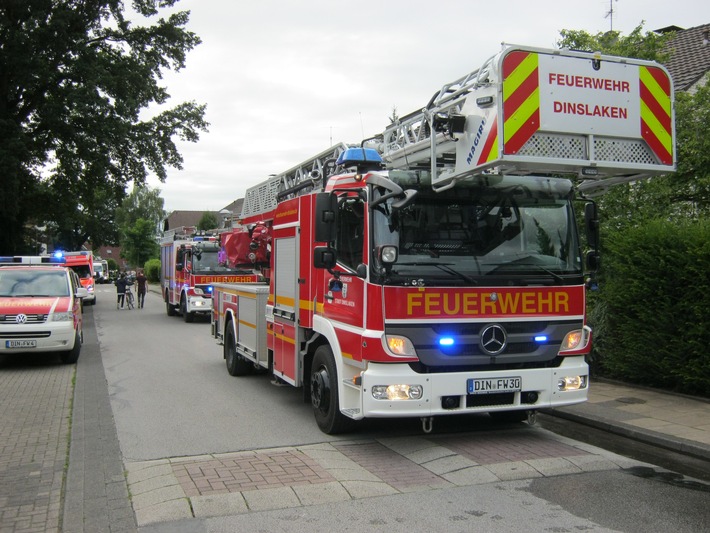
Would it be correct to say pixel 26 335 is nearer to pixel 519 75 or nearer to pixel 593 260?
pixel 593 260

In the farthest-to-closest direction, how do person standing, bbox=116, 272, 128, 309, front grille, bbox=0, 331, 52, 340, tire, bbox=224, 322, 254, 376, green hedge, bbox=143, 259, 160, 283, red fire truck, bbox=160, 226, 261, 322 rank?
1. green hedge, bbox=143, 259, 160, 283
2. person standing, bbox=116, 272, 128, 309
3. red fire truck, bbox=160, 226, 261, 322
4. front grille, bbox=0, 331, 52, 340
5. tire, bbox=224, 322, 254, 376

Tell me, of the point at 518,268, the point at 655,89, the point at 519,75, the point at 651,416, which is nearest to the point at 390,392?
the point at 518,268

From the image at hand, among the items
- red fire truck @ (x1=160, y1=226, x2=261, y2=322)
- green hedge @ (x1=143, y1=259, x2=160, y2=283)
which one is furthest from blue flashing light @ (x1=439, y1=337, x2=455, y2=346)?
green hedge @ (x1=143, y1=259, x2=160, y2=283)

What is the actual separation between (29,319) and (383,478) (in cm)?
893

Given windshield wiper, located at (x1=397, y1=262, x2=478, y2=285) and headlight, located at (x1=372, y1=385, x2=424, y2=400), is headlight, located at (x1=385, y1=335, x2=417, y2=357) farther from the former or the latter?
windshield wiper, located at (x1=397, y1=262, x2=478, y2=285)

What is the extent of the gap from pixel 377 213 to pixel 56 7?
25497 millimetres

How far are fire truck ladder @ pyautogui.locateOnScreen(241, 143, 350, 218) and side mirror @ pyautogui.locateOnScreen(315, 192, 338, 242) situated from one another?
1.48 meters

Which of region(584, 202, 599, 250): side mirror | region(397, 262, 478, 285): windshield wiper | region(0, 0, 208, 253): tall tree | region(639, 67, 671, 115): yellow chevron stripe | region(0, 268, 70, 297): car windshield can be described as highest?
region(0, 0, 208, 253): tall tree

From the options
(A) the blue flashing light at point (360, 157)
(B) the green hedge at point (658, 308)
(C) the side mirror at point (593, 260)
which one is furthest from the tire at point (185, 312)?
(C) the side mirror at point (593, 260)

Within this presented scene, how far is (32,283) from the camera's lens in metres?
13.2

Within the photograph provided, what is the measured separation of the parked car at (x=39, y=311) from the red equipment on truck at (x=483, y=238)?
24.2ft

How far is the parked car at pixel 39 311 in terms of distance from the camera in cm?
1200

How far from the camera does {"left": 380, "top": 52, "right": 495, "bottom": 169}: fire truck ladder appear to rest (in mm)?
6086

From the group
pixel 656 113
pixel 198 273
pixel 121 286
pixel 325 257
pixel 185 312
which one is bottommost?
pixel 185 312
